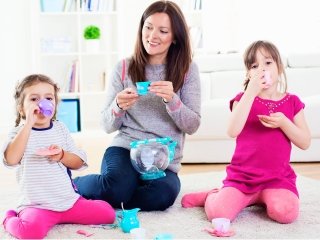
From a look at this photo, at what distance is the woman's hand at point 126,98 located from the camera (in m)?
1.81

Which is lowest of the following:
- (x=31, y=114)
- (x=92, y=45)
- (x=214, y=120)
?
(x=214, y=120)

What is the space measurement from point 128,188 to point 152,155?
6.2 inches

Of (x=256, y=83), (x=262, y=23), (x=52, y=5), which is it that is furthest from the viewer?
(x=262, y=23)

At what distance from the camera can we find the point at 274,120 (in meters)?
1.77

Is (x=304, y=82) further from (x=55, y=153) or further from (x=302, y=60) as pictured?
(x=55, y=153)

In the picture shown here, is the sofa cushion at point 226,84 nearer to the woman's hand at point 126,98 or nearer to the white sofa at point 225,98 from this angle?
the white sofa at point 225,98

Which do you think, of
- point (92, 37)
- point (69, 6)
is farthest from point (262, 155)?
point (69, 6)

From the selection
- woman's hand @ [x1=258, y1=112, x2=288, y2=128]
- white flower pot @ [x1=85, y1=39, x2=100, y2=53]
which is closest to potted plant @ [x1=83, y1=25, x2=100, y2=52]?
white flower pot @ [x1=85, y1=39, x2=100, y2=53]

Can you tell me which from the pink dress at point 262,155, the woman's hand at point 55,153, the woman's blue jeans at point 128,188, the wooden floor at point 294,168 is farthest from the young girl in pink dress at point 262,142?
the wooden floor at point 294,168

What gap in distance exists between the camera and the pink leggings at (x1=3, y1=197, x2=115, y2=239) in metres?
1.57

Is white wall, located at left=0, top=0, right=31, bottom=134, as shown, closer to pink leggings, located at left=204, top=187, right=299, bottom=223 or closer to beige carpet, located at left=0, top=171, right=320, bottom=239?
beige carpet, located at left=0, top=171, right=320, bottom=239

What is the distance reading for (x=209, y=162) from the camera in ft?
9.59

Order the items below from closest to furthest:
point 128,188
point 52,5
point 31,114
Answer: point 31,114
point 128,188
point 52,5

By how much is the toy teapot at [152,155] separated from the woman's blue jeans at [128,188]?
3 centimetres
